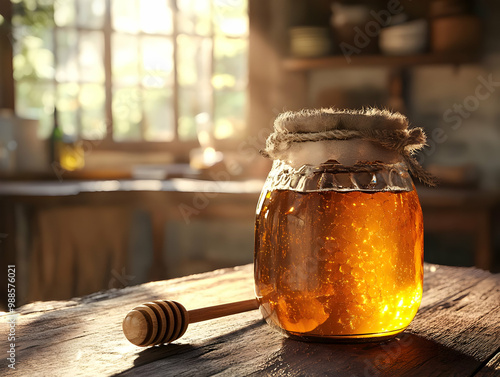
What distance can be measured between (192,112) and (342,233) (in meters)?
3.53

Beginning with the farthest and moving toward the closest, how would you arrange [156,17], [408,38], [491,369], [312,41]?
[156,17], [312,41], [408,38], [491,369]

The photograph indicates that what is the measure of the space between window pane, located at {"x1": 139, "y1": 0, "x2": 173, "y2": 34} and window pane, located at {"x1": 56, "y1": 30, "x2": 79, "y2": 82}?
0.43m

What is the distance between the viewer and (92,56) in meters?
3.85

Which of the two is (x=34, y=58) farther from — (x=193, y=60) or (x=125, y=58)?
(x=193, y=60)

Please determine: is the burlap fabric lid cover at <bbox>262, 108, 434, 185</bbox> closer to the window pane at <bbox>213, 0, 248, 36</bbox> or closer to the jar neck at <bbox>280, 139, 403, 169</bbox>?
the jar neck at <bbox>280, 139, 403, 169</bbox>

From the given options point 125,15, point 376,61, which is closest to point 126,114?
point 125,15

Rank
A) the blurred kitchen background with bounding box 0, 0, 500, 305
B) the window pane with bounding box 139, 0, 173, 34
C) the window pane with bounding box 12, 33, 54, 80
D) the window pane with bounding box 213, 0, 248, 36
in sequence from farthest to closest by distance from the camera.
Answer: the window pane with bounding box 213, 0, 248, 36, the window pane with bounding box 139, 0, 173, 34, the window pane with bounding box 12, 33, 54, 80, the blurred kitchen background with bounding box 0, 0, 500, 305

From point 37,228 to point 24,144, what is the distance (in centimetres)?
72

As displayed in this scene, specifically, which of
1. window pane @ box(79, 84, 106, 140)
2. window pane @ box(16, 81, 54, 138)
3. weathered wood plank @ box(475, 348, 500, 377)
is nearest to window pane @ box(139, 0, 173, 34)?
window pane @ box(79, 84, 106, 140)

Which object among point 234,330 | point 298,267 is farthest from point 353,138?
point 234,330

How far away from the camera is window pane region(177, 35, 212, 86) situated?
13.1ft

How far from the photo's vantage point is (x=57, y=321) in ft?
2.26

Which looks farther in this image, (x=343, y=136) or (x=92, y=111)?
(x=92, y=111)

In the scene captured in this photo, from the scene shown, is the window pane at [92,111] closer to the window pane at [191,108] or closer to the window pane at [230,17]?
the window pane at [191,108]
